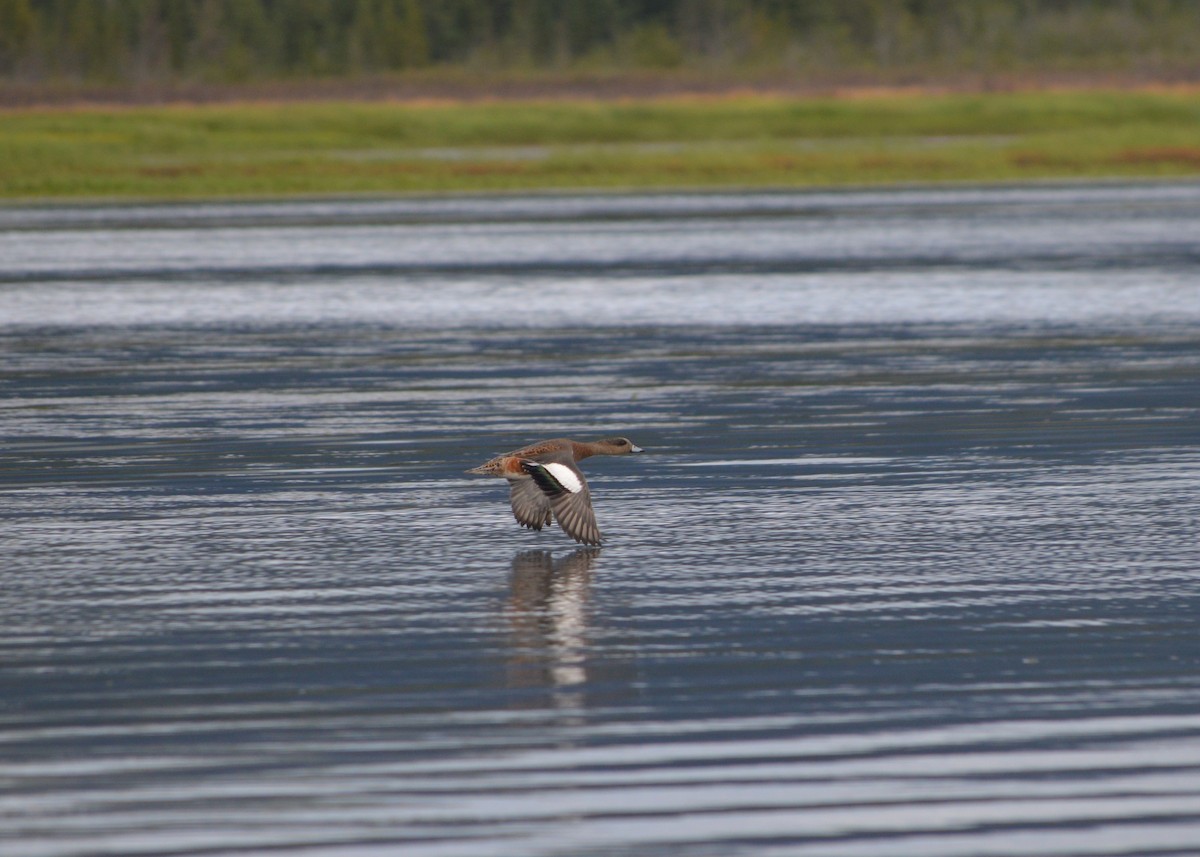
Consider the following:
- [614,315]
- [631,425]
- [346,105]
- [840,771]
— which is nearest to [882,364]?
[631,425]

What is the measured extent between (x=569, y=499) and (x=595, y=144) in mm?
80761

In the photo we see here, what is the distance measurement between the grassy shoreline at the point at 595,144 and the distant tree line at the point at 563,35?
4886 cm

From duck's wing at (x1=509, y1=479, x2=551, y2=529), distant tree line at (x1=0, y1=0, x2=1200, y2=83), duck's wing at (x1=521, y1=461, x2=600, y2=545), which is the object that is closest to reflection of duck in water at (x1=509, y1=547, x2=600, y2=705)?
duck's wing at (x1=521, y1=461, x2=600, y2=545)

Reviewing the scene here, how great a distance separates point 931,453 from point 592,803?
820 cm

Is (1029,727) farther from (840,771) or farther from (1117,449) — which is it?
(1117,449)

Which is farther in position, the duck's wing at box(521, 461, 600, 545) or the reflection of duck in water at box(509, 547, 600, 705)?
the duck's wing at box(521, 461, 600, 545)

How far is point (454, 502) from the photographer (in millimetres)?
13352

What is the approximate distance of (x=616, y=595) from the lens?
10508 mm

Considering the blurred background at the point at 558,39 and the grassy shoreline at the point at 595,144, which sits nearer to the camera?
the grassy shoreline at the point at 595,144

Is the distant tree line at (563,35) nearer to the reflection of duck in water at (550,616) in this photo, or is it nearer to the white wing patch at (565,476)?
the white wing patch at (565,476)

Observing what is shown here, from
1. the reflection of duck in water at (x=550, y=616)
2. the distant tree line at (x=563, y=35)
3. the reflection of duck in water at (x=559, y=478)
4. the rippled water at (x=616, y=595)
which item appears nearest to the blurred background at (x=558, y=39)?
the distant tree line at (x=563, y=35)

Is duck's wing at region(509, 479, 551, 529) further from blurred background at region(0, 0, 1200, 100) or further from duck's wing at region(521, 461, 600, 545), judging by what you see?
blurred background at region(0, 0, 1200, 100)

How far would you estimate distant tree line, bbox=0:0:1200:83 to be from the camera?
158 meters

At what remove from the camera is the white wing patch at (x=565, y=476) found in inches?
447
